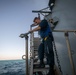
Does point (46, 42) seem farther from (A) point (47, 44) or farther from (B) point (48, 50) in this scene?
(B) point (48, 50)

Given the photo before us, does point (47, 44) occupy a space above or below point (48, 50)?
above

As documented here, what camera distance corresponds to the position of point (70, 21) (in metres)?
3.99

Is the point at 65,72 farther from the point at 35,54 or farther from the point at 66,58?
the point at 35,54

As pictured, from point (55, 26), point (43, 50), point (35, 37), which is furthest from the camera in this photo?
point (35, 37)

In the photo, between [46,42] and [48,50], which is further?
[46,42]

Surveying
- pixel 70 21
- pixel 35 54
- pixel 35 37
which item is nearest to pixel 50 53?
pixel 70 21

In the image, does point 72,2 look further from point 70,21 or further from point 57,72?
point 57,72

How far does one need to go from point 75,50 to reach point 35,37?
565cm

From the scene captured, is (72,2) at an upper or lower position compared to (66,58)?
upper

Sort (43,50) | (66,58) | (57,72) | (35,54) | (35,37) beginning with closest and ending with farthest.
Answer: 1. (57,72)
2. (43,50)
3. (66,58)
4. (35,54)
5. (35,37)

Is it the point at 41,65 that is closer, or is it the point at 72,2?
the point at 72,2

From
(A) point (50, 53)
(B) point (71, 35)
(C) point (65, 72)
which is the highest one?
(B) point (71, 35)

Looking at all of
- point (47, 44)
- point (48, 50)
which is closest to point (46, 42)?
point (47, 44)

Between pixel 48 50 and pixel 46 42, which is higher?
pixel 46 42
